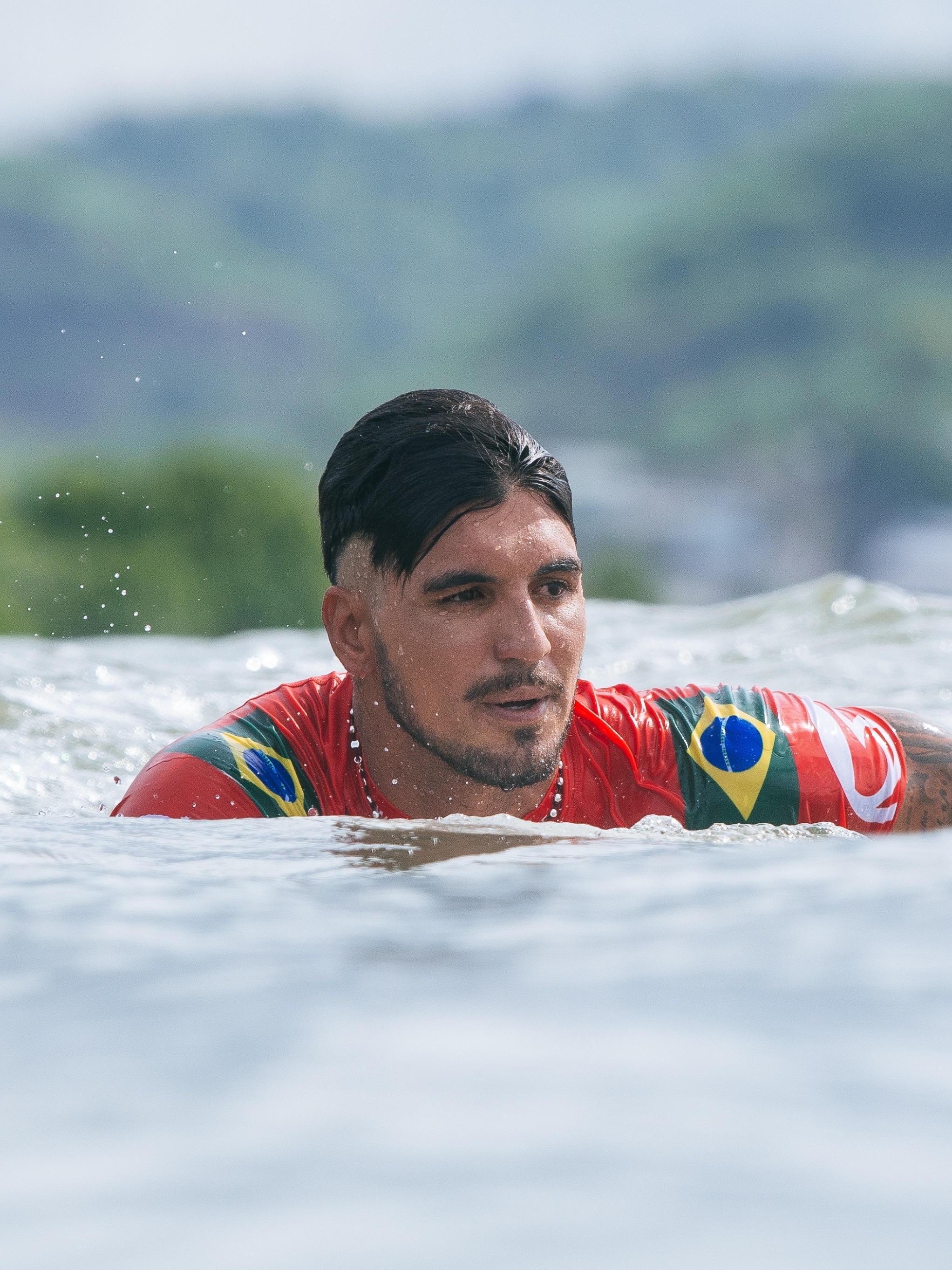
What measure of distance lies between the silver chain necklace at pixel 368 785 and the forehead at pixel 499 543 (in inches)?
18.8

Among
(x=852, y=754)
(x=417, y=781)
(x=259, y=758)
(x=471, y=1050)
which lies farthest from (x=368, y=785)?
(x=471, y=1050)

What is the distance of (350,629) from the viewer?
3412 millimetres

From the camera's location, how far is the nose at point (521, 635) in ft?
10.1

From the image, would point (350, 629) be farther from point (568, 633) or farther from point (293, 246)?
point (293, 246)

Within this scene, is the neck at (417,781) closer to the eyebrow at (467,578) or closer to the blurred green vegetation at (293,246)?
the eyebrow at (467,578)

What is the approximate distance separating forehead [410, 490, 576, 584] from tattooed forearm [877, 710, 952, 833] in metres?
1.00

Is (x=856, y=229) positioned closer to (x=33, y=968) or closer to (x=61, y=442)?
(x=61, y=442)

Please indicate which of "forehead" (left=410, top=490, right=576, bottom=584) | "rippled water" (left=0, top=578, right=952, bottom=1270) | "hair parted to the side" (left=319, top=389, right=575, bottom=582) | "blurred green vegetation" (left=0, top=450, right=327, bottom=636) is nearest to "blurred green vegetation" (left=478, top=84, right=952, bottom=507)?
"blurred green vegetation" (left=0, top=450, right=327, bottom=636)

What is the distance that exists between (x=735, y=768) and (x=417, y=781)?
2.39ft

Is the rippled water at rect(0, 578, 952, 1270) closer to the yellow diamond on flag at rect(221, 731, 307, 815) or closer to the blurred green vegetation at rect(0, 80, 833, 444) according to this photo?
the yellow diamond on flag at rect(221, 731, 307, 815)

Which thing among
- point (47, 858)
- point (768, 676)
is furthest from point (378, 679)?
point (768, 676)

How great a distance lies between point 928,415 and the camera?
5084 centimetres

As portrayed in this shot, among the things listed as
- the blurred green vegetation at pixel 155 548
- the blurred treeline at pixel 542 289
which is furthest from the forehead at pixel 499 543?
the blurred treeline at pixel 542 289

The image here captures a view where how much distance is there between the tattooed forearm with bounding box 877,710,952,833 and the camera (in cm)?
351
